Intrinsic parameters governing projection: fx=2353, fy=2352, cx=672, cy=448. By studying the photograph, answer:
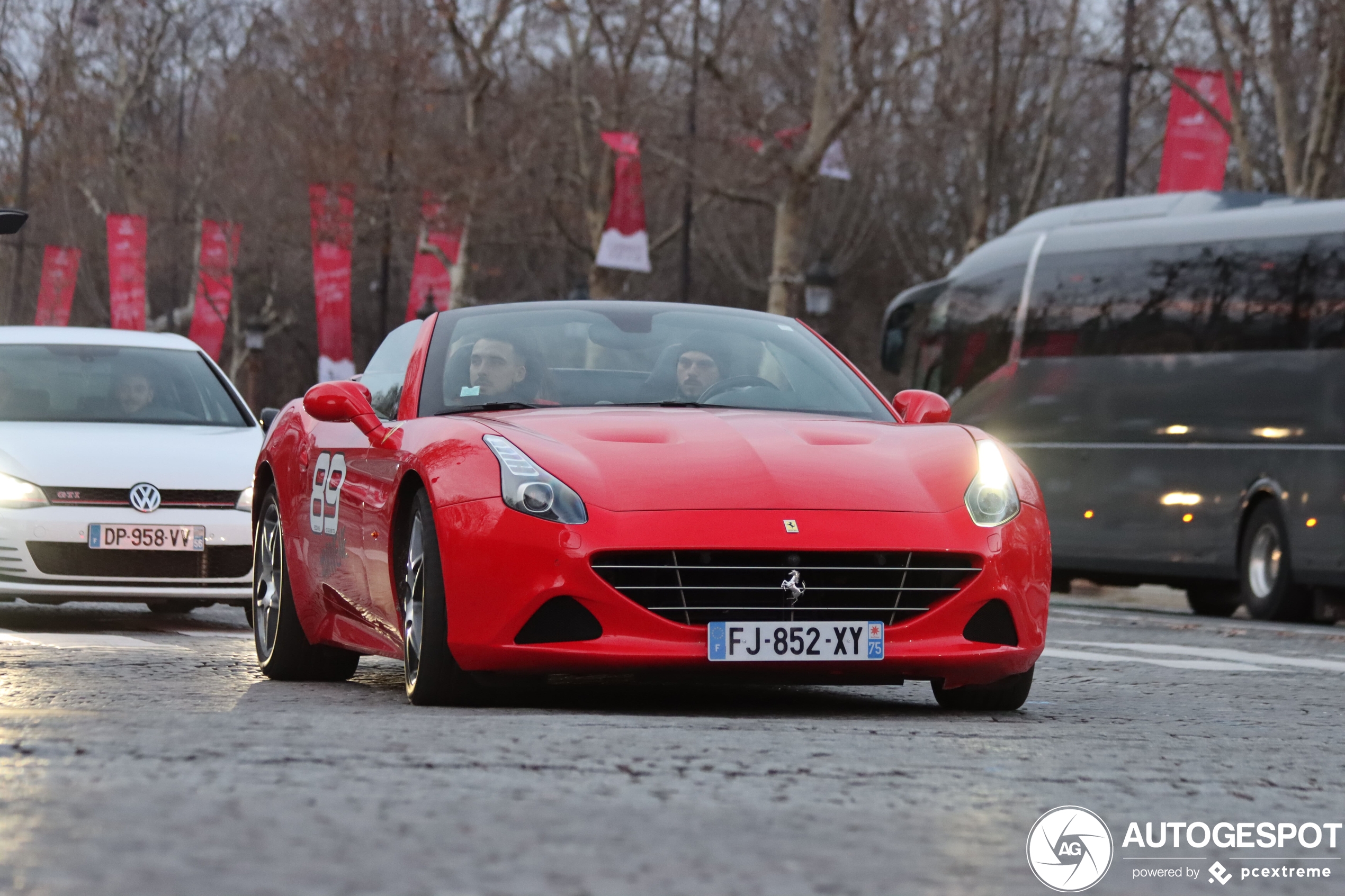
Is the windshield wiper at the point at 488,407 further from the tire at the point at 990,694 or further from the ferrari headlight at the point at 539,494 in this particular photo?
the tire at the point at 990,694

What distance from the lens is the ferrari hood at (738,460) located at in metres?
6.61

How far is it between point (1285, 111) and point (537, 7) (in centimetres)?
2305

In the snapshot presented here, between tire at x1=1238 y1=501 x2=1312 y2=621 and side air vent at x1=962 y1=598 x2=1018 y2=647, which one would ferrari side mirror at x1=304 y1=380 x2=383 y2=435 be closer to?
side air vent at x1=962 y1=598 x2=1018 y2=647

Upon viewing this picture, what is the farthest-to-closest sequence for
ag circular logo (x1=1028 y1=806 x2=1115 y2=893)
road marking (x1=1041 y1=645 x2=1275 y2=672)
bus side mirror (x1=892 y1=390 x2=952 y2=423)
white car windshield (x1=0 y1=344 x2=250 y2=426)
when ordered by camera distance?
white car windshield (x1=0 y1=344 x2=250 y2=426), road marking (x1=1041 y1=645 x2=1275 y2=672), bus side mirror (x1=892 y1=390 x2=952 y2=423), ag circular logo (x1=1028 y1=806 x2=1115 y2=893)

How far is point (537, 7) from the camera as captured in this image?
47031mm

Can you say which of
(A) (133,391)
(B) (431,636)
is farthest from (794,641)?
(A) (133,391)

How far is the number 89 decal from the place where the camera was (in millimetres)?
7883

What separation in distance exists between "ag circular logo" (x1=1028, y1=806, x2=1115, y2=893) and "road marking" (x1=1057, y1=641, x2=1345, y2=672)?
6.50 meters

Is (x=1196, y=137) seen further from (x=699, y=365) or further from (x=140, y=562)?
(x=699, y=365)

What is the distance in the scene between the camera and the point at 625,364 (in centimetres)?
776

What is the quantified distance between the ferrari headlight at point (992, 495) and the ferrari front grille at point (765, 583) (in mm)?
261

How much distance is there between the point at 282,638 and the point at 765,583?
8.18 feet

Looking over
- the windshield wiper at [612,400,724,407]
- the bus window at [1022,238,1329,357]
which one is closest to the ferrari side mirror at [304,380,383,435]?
the windshield wiper at [612,400,724,407]

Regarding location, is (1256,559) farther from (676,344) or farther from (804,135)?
(804,135)
